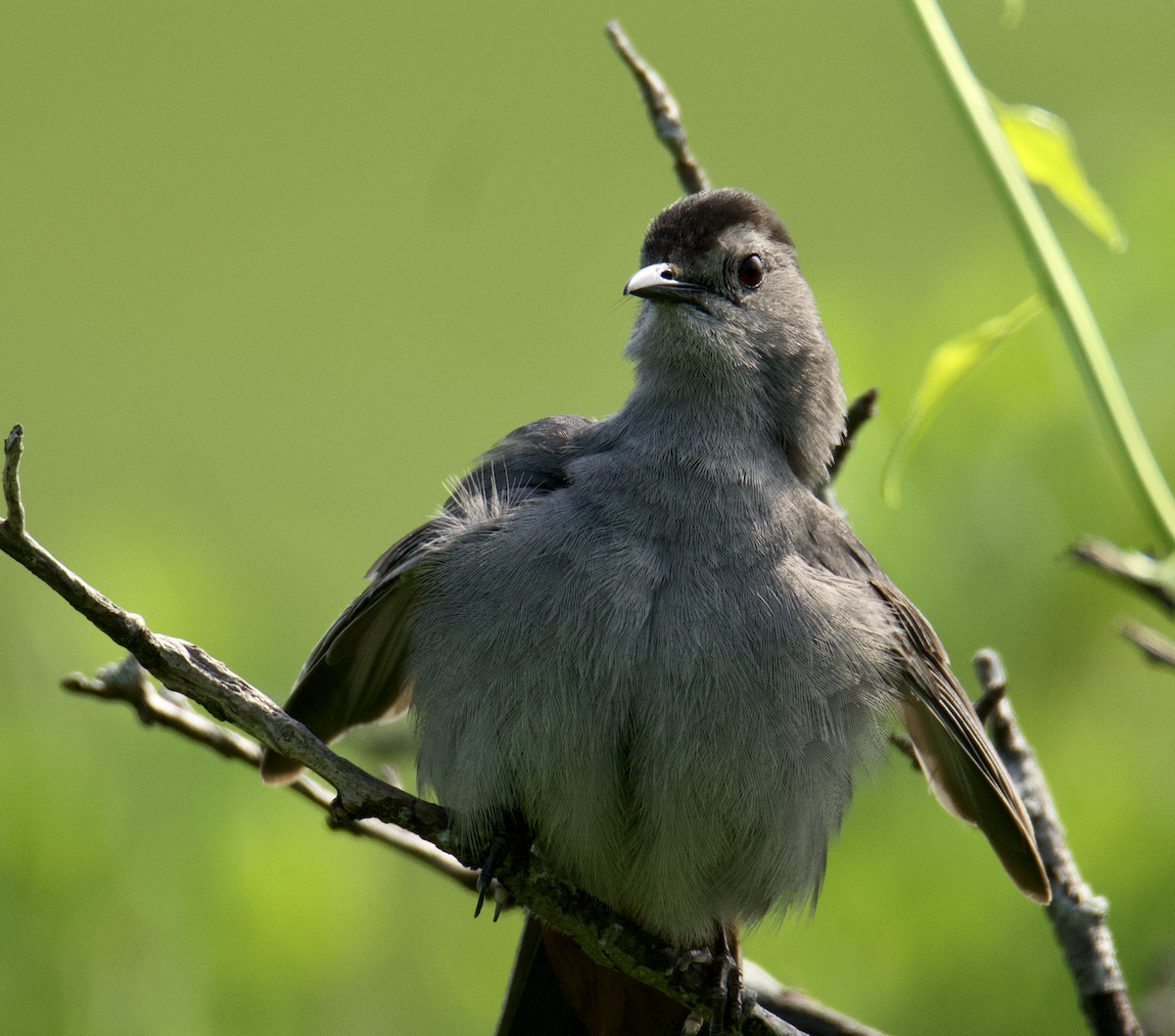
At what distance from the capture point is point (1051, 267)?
6.83 feet

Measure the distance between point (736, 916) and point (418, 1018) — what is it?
6.91 feet

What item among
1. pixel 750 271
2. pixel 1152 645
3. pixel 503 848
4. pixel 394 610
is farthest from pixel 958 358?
pixel 394 610

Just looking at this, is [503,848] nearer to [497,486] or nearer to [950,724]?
[497,486]


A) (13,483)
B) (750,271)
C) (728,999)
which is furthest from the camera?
(750,271)

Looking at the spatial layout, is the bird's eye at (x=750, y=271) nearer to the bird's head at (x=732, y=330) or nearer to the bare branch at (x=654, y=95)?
the bird's head at (x=732, y=330)

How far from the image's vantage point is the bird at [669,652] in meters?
3.04

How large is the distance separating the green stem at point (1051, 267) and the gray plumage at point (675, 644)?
1.20 meters

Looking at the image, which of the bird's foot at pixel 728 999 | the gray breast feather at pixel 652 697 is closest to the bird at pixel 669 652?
the gray breast feather at pixel 652 697

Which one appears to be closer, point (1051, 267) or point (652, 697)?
point (1051, 267)

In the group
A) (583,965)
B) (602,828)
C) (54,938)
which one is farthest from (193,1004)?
(602,828)

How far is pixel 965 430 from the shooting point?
15.7 feet

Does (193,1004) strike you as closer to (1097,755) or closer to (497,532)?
(497,532)

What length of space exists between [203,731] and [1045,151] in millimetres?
2332

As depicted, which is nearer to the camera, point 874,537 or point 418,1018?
point 874,537
